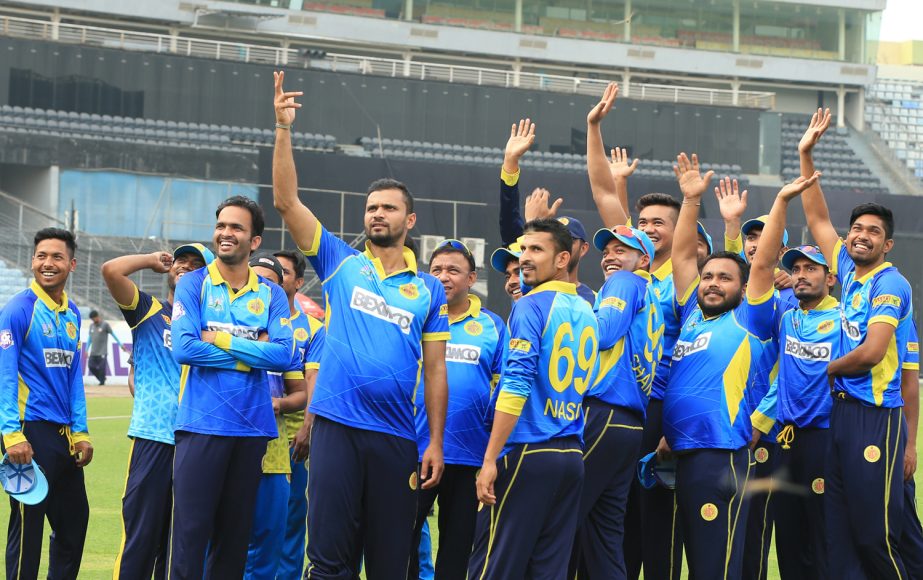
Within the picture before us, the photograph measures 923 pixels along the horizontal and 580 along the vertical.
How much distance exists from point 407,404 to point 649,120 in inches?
1383

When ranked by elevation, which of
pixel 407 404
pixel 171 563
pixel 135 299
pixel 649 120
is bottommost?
pixel 171 563

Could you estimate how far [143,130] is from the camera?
3462 centimetres

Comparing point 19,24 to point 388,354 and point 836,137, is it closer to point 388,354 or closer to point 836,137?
point 836,137

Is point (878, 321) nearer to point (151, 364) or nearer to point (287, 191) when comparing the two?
point (287, 191)

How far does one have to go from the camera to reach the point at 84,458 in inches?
268

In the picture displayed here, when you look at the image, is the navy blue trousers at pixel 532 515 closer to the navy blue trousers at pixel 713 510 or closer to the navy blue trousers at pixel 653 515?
the navy blue trousers at pixel 713 510

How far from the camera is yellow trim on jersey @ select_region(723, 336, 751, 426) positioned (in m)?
6.45

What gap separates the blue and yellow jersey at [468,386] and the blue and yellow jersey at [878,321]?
203cm

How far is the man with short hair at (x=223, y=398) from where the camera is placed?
5.86 metres

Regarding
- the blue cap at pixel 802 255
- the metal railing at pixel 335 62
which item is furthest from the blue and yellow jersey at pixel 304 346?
the metal railing at pixel 335 62

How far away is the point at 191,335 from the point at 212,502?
85 cm

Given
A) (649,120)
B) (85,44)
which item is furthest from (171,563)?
(649,120)

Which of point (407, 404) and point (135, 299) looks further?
point (135, 299)

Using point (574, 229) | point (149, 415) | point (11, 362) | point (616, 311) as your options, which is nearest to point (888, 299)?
point (616, 311)
